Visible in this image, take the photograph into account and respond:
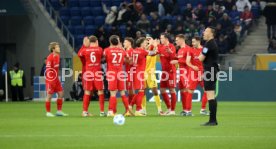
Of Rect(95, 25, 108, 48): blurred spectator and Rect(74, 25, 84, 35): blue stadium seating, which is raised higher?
Rect(74, 25, 84, 35): blue stadium seating

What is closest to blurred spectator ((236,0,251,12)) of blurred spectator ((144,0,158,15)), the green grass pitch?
blurred spectator ((144,0,158,15))

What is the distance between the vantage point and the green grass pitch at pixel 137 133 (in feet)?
50.6

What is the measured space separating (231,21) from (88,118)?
1845 centimetres

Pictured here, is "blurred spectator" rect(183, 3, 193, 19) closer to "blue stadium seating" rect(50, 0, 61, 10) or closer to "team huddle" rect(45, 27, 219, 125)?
"blue stadium seating" rect(50, 0, 61, 10)

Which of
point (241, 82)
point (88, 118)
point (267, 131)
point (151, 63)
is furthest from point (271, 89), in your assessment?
point (267, 131)

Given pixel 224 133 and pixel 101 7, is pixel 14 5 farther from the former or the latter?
pixel 224 133

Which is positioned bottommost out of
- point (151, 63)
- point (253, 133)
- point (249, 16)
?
point (253, 133)

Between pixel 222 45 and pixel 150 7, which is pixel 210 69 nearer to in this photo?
pixel 222 45

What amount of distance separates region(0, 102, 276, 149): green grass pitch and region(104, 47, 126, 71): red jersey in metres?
1.90

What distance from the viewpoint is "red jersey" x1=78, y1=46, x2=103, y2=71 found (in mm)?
24812

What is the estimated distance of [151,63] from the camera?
2634 cm

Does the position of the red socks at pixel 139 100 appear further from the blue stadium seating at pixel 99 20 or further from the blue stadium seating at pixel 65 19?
the blue stadium seating at pixel 65 19

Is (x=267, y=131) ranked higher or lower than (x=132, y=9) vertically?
lower

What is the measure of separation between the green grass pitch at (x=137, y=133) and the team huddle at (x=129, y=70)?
179cm
